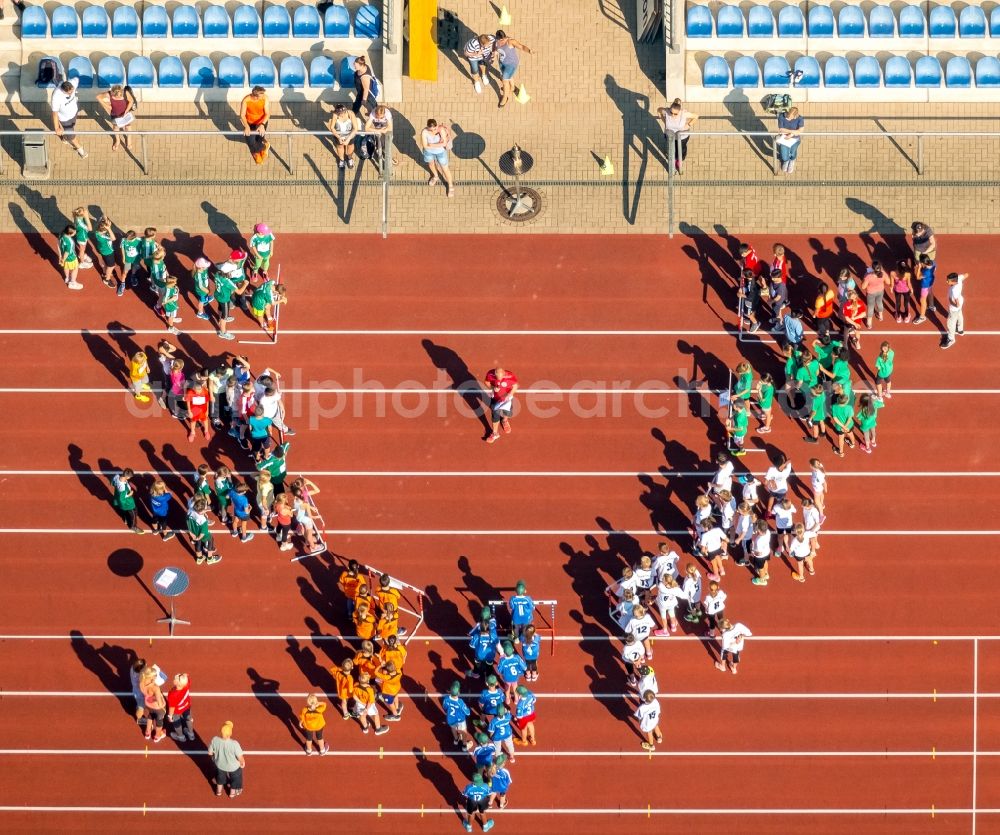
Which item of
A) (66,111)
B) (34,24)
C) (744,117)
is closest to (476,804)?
(744,117)

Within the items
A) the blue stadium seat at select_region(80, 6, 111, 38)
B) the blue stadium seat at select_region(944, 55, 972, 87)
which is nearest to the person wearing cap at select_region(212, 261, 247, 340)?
the blue stadium seat at select_region(80, 6, 111, 38)

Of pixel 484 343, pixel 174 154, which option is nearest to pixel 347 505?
pixel 484 343

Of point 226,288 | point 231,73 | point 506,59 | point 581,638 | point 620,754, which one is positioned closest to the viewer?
point 620,754

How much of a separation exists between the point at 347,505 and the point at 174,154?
288 inches

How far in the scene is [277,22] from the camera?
29.1m

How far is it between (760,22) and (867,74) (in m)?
2.22

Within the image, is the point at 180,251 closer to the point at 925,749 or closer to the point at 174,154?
the point at 174,154

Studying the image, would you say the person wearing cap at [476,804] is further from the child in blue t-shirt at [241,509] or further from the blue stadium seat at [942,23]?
the blue stadium seat at [942,23]

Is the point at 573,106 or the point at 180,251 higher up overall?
the point at 573,106

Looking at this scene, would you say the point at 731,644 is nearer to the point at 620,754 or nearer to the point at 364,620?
the point at 620,754

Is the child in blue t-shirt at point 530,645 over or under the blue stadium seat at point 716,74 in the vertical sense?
under

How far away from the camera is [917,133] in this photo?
92.1ft

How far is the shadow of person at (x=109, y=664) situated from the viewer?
26781mm

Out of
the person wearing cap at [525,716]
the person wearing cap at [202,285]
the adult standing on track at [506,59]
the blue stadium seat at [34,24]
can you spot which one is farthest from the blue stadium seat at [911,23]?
the blue stadium seat at [34,24]
